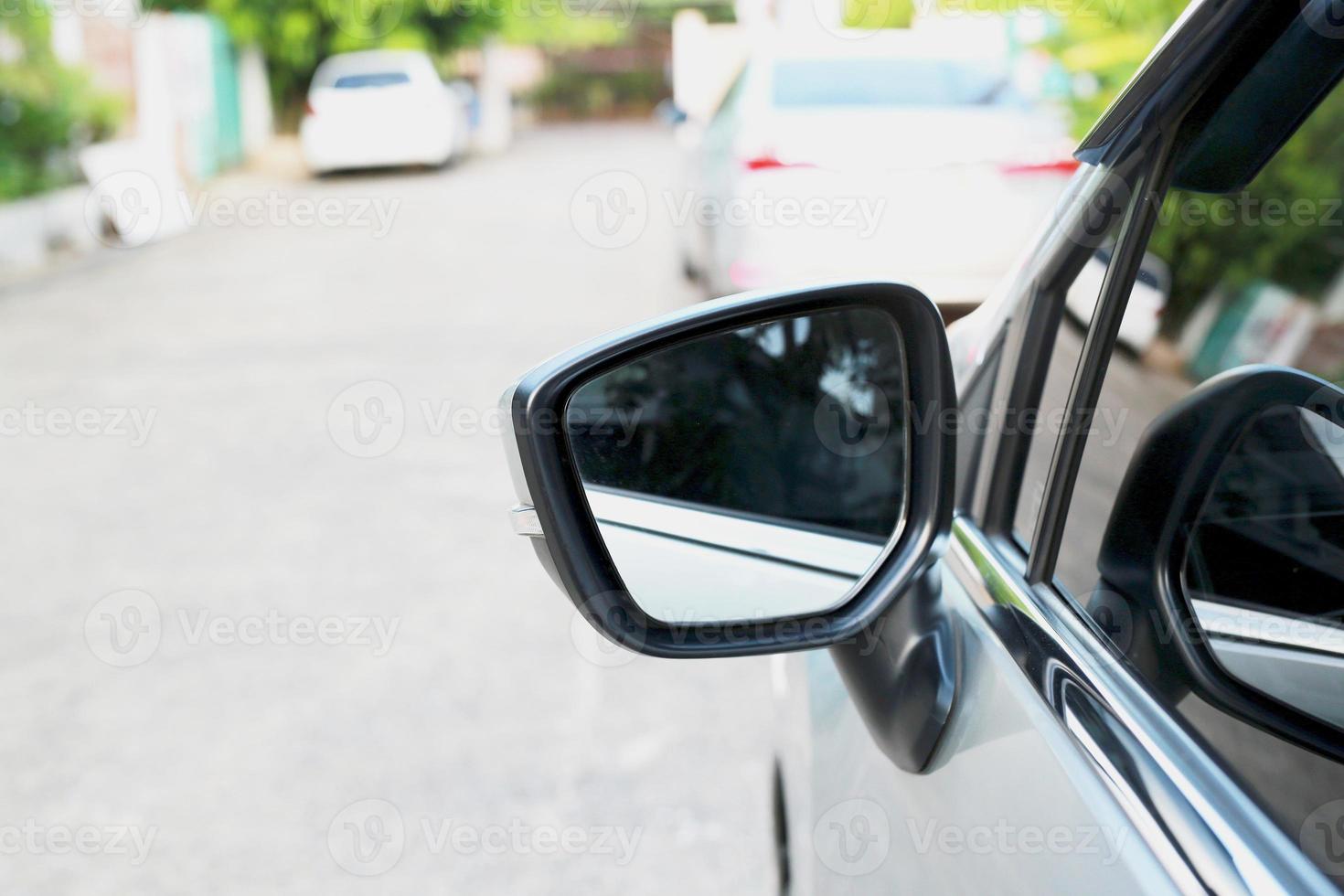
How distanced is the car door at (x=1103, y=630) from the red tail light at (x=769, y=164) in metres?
5.14

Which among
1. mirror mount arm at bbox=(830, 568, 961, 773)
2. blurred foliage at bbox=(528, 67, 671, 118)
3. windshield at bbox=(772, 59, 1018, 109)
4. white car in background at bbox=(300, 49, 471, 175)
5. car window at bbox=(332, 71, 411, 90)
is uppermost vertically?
mirror mount arm at bbox=(830, 568, 961, 773)

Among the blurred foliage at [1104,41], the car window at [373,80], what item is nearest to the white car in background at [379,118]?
the car window at [373,80]

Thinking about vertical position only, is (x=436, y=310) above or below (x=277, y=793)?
below

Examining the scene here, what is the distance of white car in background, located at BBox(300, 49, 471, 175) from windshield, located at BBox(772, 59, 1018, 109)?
13696 millimetres

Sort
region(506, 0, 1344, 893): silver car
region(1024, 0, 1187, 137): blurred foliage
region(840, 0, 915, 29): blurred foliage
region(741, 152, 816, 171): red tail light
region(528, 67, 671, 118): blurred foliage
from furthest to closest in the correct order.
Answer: region(528, 67, 671, 118): blurred foliage
region(840, 0, 915, 29): blurred foliage
region(741, 152, 816, 171): red tail light
region(1024, 0, 1187, 137): blurred foliage
region(506, 0, 1344, 893): silver car

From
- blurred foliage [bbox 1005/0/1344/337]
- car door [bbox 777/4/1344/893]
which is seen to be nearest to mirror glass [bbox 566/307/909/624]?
car door [bbox 777/4/1344/893]

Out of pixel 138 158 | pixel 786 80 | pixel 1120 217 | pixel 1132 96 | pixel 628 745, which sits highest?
pixel 1132 96

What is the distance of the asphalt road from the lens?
3094mm

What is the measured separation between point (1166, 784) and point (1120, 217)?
58cm

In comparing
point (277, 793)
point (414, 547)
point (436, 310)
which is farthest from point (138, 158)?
point (277, 793)

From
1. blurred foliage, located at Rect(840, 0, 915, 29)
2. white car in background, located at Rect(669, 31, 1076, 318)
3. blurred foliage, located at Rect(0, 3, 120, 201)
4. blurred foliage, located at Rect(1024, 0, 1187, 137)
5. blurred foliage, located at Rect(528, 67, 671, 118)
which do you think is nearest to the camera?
blurred foliage, located at Rect(1024, 0, 1187, 137)

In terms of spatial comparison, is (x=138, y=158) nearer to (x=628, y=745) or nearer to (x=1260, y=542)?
→ (x=628, y=745)

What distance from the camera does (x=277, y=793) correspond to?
3.32 m

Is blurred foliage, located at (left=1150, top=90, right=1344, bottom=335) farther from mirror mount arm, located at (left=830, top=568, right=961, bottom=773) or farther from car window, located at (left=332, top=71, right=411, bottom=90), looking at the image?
car window, located at (left=332, top=71, right=411, bottom=90)
